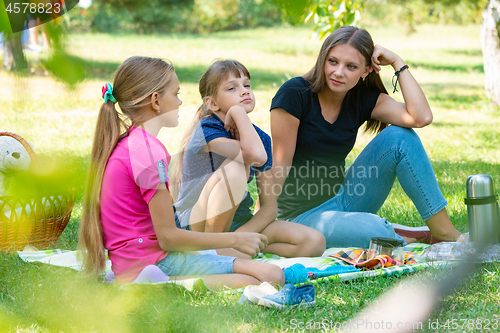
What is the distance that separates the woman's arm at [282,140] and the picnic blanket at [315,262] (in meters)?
0.38

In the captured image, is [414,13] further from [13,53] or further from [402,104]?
[13,53]

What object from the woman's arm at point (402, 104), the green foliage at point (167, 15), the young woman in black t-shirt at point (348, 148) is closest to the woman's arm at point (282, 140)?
the young woman in black t-shirt at point (348, 148)

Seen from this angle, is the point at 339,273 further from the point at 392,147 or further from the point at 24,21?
the point at 24,21

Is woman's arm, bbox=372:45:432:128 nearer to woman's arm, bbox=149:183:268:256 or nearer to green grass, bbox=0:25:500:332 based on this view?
green grass, bbox=0:25:500:332

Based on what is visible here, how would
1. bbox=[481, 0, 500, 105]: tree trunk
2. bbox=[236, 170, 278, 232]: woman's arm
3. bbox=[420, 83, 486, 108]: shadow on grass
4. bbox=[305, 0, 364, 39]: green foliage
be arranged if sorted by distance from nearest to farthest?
bbox=[236, 170, 278, 232]: woman's arm < bbox=[305, 0, 364, 39]: green foliage < bbox=[481, 0, 500, 105]: tree trunk < bbox=[420, 83, 486, 108]: shadow on grass

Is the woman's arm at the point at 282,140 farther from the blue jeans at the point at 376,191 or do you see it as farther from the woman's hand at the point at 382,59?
the woman's hand at the point at 382,59

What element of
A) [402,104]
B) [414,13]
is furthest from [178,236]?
[414,13]

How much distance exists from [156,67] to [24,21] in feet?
4.55

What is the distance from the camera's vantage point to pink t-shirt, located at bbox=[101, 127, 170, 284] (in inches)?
67.2

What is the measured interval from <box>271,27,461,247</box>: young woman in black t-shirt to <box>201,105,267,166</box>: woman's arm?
30 cm

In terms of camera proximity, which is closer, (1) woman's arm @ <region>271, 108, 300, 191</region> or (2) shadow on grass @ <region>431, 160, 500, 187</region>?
(1) woman's arm @ <region>271, 108, 300, 191</region>

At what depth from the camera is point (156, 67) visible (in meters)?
1.83

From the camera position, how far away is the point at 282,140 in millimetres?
2355

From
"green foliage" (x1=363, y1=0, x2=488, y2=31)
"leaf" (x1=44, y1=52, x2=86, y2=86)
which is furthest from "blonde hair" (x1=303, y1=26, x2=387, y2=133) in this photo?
"green foliage" (x1=363, y1=0, x2=488, y2=31)
